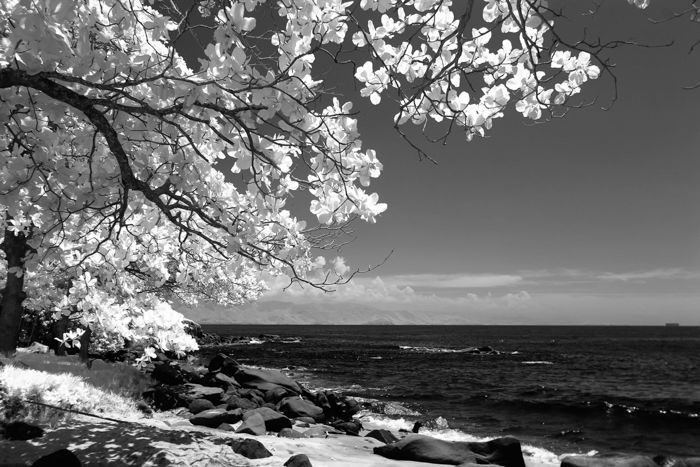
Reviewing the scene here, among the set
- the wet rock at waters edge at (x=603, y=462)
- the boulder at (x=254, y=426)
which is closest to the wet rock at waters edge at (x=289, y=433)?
the boulder at (x=254, y=426)

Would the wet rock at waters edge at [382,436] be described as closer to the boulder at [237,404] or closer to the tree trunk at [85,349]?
the boulder at [237,404]

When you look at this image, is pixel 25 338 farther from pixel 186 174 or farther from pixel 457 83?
pixel 457 83

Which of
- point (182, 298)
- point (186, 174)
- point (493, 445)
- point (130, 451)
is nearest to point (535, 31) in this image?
point (186, 174)

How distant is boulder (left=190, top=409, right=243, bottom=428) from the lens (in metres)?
11.5

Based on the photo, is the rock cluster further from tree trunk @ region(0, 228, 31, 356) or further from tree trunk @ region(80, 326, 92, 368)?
tree trunk @ region(0, 228, 31, 356)

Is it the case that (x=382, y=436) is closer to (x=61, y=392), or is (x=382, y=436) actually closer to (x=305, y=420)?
(x=305, y=420)

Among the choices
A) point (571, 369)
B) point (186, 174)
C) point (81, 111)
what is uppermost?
point (81, 111)

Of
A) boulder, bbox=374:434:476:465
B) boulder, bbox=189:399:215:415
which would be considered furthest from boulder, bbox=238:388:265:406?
boulder, bbox=374:434:476:465

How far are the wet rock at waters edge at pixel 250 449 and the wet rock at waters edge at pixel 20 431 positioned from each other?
9.94ft

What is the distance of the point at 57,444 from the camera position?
7.12 metres

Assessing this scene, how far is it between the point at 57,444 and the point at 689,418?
1004 inches

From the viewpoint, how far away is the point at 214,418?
1167 cm

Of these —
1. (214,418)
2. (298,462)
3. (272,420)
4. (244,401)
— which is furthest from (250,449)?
(244,401)

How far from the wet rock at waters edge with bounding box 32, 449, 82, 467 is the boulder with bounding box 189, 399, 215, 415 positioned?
26.6 feet
